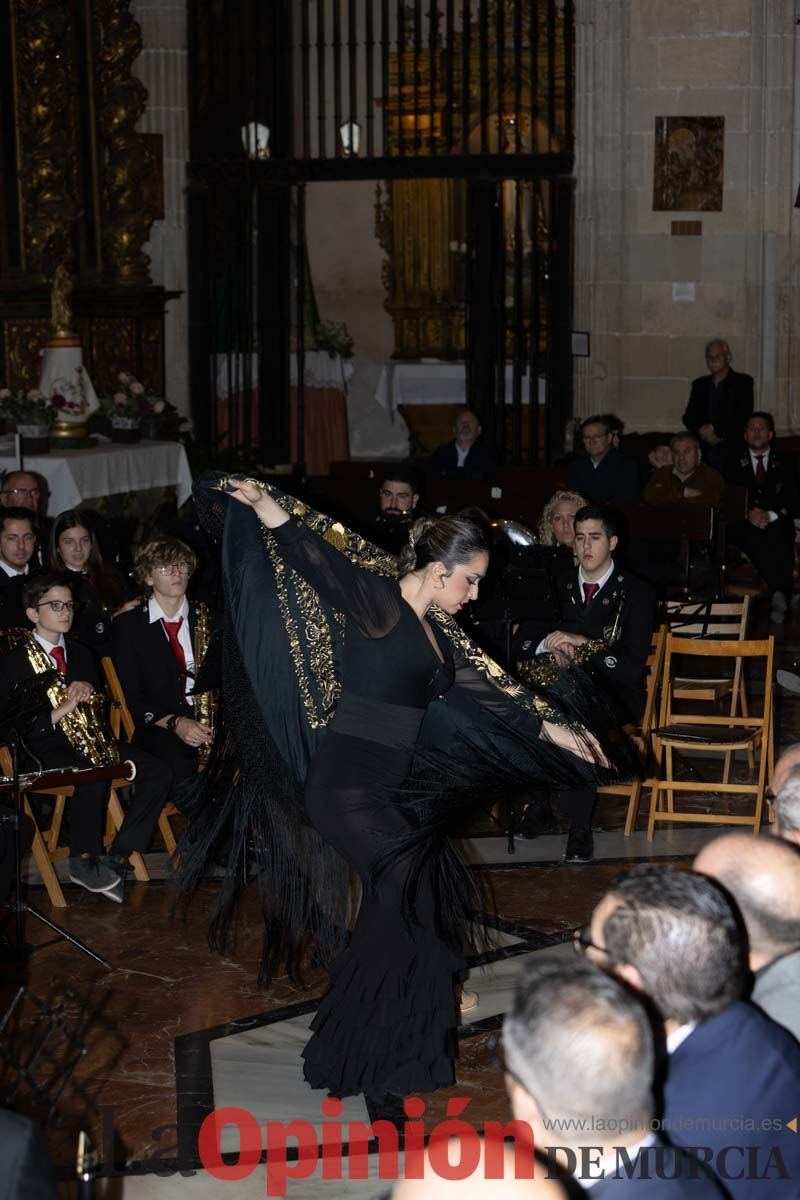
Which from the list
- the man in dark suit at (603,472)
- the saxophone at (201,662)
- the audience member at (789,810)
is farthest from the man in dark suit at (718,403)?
the audience member at (789,810)

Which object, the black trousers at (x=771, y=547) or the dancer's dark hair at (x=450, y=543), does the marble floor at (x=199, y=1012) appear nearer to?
the dancer's dark hair at (x=450, y=543)

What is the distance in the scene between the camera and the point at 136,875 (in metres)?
6.65

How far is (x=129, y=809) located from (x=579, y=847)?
1.90 metres

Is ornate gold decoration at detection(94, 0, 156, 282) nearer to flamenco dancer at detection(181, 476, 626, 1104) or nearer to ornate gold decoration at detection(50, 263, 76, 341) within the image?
ornate gold decoration at detection(50, 263, 76, 341)

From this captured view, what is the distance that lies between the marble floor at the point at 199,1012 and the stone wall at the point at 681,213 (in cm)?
770

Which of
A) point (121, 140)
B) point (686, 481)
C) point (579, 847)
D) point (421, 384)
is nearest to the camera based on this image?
point (579, 847)

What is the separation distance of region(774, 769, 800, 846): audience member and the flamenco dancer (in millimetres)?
1147

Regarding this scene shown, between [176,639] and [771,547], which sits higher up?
[176,639]

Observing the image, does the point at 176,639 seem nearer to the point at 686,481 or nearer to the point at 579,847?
the point at 579,847

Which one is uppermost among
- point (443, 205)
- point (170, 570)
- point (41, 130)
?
point (41, 130)

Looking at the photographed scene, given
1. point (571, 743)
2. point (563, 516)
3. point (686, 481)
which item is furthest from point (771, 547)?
point (571, 743)

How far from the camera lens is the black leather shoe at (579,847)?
6824 millimetres

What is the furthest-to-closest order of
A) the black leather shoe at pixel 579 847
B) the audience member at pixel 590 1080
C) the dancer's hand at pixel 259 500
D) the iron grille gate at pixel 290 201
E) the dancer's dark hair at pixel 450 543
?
the iron grille gate at pixel 290 201 → the black leather shoe at pixel 579 847 → the dancer's hand at pixel 259 500 → the dancer's dark hair at pixel 450 543 → the audience member at pixel 590 1080

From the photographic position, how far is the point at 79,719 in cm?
659
